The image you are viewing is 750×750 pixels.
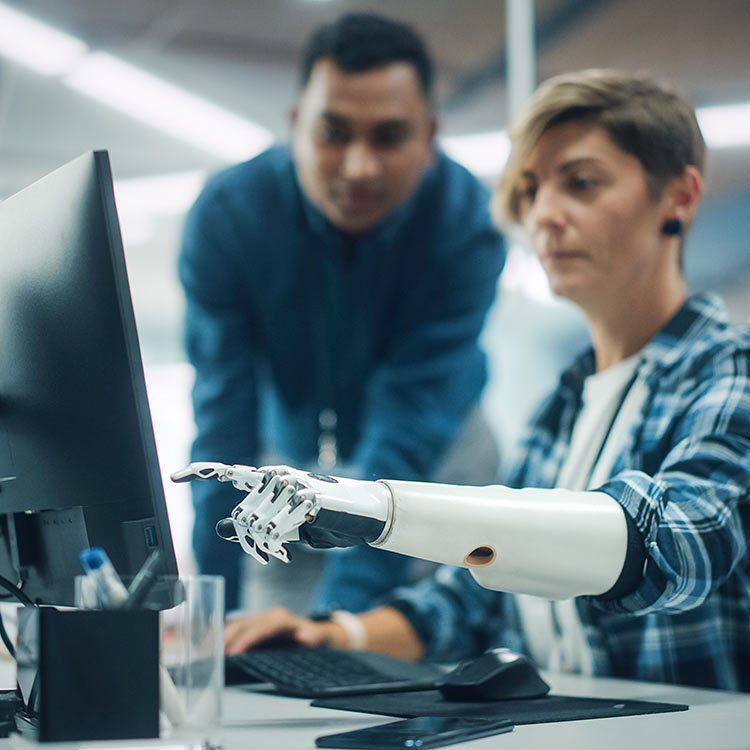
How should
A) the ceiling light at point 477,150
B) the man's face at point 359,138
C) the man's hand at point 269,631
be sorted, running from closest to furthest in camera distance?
the man's hand at point 269,631 → the man's face at point 359,138 → the ceiling light at point 477,150

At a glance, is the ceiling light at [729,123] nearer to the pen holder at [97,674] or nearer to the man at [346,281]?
the man at [346,281]

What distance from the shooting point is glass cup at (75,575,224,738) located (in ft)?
2.09

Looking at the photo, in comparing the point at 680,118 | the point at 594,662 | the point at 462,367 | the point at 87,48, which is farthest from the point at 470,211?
the point at 87,48

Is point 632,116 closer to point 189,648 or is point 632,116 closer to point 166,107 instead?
point 189,648

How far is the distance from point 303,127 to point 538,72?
1426 mm

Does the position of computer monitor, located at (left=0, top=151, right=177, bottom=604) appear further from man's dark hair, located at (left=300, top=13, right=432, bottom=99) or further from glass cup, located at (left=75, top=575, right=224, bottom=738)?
man's dark hair, located at (left=300, top=13, right=432, bottom=99)

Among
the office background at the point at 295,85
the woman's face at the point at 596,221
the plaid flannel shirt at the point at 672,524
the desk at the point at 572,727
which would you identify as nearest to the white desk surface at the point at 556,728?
the desk at the point at 572,727

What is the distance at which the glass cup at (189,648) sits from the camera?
64 centimetres

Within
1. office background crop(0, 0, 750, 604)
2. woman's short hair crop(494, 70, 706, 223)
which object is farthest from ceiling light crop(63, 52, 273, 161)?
woman's short hair crop(494, 70, 706, 223)

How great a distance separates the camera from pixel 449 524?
0.83 m

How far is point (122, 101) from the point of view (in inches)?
151

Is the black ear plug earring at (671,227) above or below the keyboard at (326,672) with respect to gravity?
above

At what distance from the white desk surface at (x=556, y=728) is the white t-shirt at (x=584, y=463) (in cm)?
29

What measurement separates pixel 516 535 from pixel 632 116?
671 millimetres
